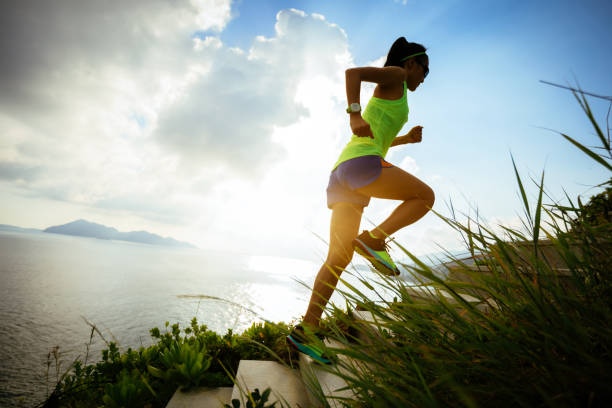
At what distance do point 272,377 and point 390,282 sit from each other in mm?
985

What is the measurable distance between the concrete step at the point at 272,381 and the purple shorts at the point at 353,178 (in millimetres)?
986

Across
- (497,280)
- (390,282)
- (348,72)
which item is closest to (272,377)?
(390,282)

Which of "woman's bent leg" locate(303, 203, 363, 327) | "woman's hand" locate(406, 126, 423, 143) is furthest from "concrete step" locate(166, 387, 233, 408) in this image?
"woman's hand" locate(406, 126, 423, 143)

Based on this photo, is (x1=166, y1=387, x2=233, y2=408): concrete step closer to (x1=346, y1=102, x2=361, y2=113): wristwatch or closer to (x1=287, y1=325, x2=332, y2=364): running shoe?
(x1=287, y1=325, x2=332, y2=364): running shoe

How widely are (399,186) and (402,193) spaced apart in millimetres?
52

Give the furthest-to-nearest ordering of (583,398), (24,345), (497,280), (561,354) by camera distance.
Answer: (24,345), (497,280), (561,354), (583,398)

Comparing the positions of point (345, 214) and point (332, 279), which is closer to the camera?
point (332, 279)

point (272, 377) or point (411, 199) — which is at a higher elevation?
point (411, 199)

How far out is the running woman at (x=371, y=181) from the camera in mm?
1271

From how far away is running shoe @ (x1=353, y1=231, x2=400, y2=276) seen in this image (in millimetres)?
1128

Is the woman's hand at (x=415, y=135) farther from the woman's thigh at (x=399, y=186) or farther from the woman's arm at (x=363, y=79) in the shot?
the woman's thigh at (x=399, y=186)

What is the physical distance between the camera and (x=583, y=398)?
1.08 feet

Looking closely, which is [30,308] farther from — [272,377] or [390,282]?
[390,282]

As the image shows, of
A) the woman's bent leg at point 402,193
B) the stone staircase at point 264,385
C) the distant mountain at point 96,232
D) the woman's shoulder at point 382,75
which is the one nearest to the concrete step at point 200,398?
the stone staircase at point 264,385
